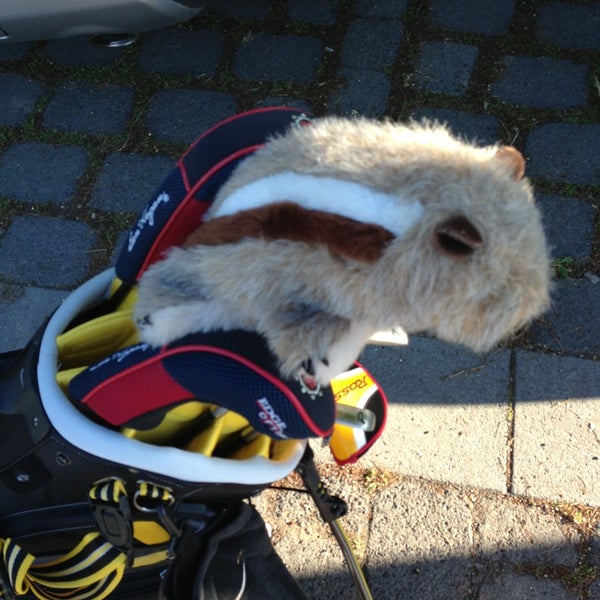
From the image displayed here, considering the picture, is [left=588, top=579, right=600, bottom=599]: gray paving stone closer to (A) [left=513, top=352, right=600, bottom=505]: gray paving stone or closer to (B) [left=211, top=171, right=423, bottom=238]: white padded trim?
(A) [left=513, top=352, right=600, bottom=505]: gray paving stone

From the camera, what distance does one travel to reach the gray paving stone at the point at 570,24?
105 inches

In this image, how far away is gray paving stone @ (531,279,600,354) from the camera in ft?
6.71

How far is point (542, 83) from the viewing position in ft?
8.39

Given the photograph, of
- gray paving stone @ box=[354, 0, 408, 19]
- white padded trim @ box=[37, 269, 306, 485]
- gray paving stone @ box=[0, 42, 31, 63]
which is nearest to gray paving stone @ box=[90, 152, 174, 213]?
gray paving stone @ box=[0, 42, 31, 63]

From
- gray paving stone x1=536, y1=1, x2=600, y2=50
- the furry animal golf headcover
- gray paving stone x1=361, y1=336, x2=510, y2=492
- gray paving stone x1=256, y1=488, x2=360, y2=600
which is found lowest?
gray paving stone x1=256, y1=488, x2=360, y2=600

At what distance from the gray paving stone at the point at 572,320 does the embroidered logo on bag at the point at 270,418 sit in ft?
4.00

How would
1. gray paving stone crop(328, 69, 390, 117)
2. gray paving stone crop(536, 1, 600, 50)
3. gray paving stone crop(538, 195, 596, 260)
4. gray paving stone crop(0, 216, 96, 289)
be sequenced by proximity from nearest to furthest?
gray paving stone crop(538, 195, 596, 260), gray paving stone crop(0, 216, 96, 289), gray paving stone crop(328, 69, 390, 117), gray paving stone crop(536, 1, 600, 50)

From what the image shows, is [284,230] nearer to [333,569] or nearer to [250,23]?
[333,569]

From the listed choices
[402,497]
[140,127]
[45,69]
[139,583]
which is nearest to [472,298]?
[139,583]

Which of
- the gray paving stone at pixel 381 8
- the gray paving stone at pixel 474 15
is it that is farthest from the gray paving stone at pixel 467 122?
the gray paving stone at pixel 381 8

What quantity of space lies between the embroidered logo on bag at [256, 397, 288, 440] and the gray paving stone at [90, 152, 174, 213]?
1.49 metres

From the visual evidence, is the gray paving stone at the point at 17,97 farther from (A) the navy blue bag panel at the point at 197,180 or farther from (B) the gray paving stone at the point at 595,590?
(B) the gray paving stone at the point at 595,590

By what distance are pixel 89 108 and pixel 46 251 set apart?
2.05 feet

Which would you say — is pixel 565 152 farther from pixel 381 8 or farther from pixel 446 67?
pixel 381 8
